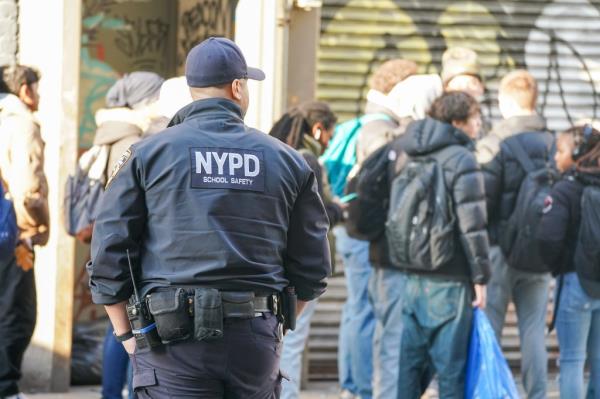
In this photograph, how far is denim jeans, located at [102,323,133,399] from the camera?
290 inches

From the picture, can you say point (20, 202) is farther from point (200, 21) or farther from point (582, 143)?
point (582, 143)

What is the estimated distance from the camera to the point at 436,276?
6.79 meters

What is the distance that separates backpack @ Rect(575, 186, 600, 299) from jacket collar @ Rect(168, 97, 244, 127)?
10.6 feet

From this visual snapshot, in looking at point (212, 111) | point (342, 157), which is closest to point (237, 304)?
point (212, 111)

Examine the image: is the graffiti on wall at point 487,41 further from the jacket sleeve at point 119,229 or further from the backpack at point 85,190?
the jacket sleeve at point 119,229

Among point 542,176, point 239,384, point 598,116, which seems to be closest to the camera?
point 239,384

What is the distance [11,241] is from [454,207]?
7.54ft

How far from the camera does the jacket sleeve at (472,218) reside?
22.0 feet

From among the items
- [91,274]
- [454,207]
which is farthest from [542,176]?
[91,274]

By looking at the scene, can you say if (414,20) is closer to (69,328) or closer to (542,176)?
(542,176)

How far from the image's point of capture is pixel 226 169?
438 centimetres

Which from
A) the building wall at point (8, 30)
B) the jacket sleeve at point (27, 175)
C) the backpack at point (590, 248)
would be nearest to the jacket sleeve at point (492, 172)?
the backpack at point (590, 248)

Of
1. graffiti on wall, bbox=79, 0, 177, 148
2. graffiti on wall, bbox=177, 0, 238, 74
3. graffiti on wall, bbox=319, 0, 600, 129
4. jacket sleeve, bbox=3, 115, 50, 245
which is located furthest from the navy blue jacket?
graffiti on wall, bbox=319, 0, 600, 129

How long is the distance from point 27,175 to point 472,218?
2360mm
